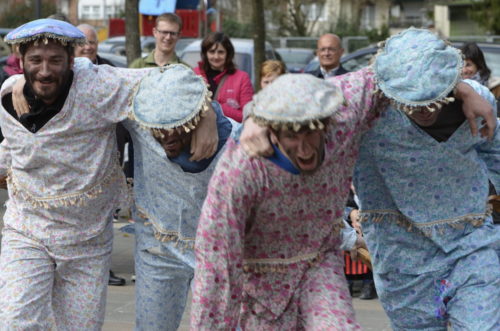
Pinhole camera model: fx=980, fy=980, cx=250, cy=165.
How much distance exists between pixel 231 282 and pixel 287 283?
272mm

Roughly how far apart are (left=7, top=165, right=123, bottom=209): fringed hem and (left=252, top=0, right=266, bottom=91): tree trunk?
862 centimetres

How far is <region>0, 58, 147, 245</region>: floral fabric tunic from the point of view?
4.28 metres

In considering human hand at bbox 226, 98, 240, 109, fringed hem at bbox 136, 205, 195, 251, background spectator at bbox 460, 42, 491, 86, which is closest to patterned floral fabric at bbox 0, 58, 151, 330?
fringed hem at bbox 136, 205, 195, 251

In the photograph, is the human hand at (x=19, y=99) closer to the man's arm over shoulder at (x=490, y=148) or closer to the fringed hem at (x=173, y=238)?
the fringed hem at (x=173, y=238)

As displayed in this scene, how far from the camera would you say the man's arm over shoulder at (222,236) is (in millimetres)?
3320

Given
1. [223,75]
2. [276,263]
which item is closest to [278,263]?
[276,263]

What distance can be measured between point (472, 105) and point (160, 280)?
1.57m

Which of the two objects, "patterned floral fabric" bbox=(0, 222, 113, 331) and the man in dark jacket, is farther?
the man in dark jacket

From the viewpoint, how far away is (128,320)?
656cm

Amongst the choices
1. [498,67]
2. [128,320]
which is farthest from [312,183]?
[498,67]

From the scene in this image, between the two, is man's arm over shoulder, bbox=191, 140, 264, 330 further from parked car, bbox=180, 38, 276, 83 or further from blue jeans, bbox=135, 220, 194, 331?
parked car, bbox=180, 38, 276, 83

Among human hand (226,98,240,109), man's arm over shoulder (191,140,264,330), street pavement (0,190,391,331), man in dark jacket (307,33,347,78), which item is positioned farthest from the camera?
man in dark jacket (307,33,347,78)

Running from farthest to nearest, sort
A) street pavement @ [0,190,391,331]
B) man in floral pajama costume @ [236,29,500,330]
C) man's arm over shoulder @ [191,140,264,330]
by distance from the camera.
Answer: street pavement @ [0,190,391,331]
man in floral pajama costume @ [236,29,500,330]
man's arm over shoulder @ [191,140,264,330]

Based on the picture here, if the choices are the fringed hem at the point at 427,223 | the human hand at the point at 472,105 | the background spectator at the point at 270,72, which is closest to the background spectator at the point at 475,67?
the background spectator at the point at 270,72
